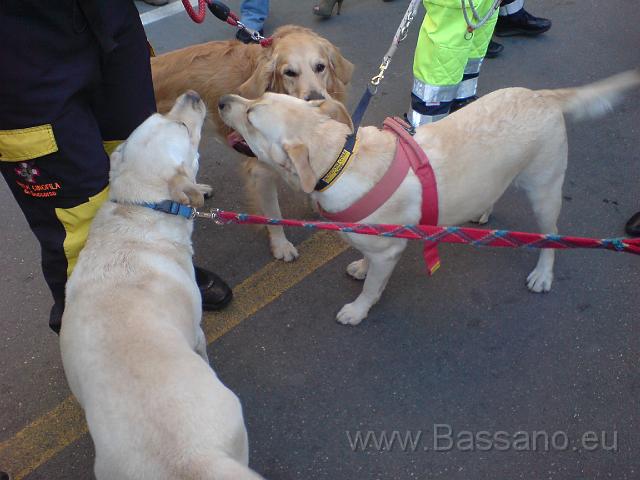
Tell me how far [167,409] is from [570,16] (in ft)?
18.7

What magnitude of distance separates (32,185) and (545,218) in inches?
100

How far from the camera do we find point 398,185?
2.43m

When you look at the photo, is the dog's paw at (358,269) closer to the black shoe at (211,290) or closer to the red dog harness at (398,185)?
the red dog harness at (398,185)

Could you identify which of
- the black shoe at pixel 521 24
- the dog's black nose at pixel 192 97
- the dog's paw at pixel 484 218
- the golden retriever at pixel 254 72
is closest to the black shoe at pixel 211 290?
the golden retriever at pixel 254 72

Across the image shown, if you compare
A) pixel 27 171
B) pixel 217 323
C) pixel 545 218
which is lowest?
pixel 217 323

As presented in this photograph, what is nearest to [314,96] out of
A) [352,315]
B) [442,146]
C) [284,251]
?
[442,146]

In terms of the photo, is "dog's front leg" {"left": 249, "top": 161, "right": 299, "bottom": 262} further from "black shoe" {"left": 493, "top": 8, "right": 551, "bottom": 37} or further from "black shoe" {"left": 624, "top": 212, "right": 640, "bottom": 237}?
"black shoe" {"left": 493, "top": 8, "right": 551, "bottom": 37}

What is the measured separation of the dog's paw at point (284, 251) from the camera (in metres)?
3.27

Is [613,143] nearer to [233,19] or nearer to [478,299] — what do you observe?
[478,299]

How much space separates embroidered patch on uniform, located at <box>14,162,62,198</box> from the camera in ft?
6.23

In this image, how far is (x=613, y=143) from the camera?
387 centimetres

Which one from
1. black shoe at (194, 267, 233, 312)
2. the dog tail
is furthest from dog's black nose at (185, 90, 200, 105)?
the dog tail

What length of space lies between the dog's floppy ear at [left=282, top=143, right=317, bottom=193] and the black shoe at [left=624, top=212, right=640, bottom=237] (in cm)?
225

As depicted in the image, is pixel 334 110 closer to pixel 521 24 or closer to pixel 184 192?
pixel 184 192
